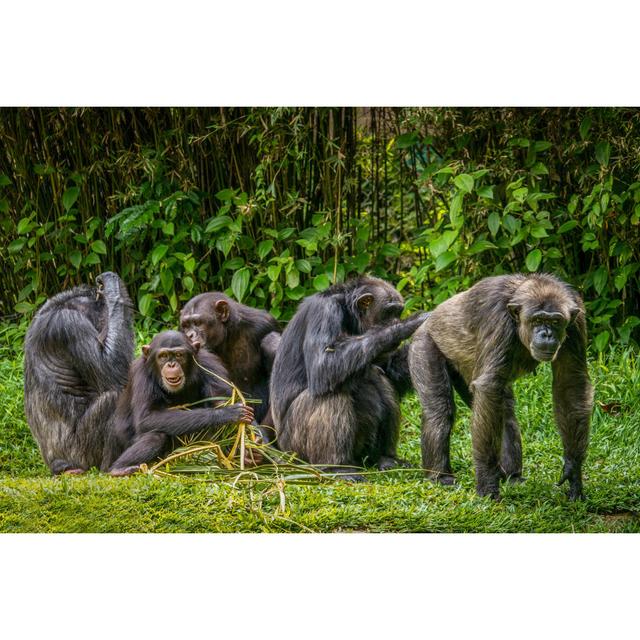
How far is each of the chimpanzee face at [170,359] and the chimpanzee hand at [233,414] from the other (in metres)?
0.25

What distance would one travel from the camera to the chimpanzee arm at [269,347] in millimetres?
6422

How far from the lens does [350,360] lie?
5633 millimetres

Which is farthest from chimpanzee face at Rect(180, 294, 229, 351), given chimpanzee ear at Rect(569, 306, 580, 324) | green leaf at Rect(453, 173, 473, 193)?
chimpanzee ear at Rect(569, 306, 580, 324)

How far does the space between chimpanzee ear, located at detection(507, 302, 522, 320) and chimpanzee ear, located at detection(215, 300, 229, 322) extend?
5.99ft

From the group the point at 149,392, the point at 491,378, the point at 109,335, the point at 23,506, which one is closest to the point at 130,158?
the point at 109,335

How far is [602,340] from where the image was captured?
6.17m

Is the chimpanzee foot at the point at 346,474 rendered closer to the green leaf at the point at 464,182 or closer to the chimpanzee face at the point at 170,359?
the chimpanzee face at the point at 170,359

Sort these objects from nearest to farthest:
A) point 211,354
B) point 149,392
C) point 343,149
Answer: point 149,392
point 211,354
point 343,149

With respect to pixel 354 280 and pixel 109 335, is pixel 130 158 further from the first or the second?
pixel 354 280

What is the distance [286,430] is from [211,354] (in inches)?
23.9

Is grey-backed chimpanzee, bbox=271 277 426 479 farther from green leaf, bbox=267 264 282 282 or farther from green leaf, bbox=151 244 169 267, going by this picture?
green leaf, bbox=151 244 169 267

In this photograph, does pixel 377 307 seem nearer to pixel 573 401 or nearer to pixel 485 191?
pixel 485 191

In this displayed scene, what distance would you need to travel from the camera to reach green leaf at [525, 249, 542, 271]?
615 centimetres

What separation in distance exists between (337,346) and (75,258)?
5.69 feet
